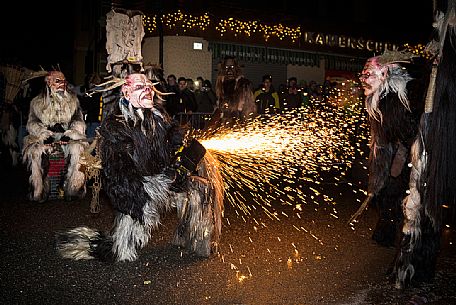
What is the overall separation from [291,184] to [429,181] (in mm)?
6179

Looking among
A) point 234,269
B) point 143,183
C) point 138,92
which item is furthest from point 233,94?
point 234,269

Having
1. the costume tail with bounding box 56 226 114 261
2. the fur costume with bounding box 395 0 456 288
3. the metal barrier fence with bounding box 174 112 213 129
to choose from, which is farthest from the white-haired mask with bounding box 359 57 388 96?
the metal barrier fence with bounding box 174 112 213 129

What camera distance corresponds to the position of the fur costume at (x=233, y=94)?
36.2ft

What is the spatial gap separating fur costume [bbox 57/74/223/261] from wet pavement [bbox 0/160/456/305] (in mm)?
189

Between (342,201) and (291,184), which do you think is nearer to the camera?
(342,201)

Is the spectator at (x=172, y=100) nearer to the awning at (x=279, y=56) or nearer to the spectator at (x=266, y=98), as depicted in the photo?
the spectator at (x=266, y=98)

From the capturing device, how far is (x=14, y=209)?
7.46 metres

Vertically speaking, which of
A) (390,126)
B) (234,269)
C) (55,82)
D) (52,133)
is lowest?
(234,269)

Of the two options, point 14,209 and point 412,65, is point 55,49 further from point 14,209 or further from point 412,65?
point 412,65

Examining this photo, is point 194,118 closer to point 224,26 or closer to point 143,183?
point 224,26

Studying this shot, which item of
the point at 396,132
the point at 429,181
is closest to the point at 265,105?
the point at 396,132

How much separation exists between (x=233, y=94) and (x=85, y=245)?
651 cm

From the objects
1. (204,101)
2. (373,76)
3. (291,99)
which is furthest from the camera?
(204,101)

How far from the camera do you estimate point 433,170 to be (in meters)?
3.90
